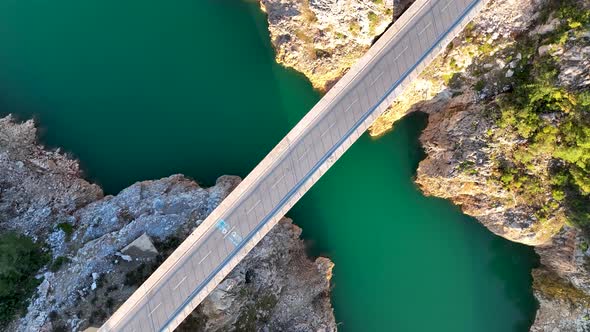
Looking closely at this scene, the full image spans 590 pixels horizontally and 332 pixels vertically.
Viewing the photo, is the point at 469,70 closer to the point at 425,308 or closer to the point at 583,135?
the point at 583,135

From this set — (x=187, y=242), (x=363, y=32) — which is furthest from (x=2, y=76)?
(x=363, y=32)

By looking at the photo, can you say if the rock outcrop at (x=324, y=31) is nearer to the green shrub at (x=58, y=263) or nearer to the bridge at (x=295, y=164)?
the bridge at (x=295, y=164)

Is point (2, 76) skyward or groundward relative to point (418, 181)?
skyward

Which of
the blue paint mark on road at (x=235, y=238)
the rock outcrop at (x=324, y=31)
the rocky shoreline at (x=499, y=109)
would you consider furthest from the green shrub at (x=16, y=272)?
the rocky shoreline at (x=499, y=109)

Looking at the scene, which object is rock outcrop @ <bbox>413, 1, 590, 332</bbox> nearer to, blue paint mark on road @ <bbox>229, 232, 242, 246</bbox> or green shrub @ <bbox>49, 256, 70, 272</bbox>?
blue paint mark on road @ <bbox>229, 232, 242, 246</bbox>

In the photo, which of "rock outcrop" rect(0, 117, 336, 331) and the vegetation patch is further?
"rock outcrop" rect(0, 117, 336, 331)

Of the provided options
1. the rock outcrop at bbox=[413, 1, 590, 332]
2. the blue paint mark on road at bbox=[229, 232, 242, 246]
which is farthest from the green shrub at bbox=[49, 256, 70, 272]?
the rock outcrop at bbox=[413, 1, 590, 332]
